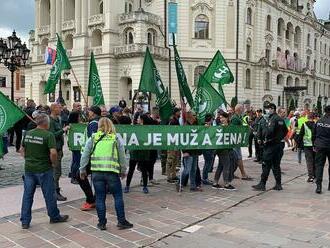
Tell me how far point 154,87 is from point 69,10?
41598 mm

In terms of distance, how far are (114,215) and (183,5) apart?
3999cm

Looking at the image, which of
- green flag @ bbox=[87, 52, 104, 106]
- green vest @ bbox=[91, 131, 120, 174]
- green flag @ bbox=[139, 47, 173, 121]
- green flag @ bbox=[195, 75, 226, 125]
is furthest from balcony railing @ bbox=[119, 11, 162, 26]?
green vest @ bbox=[91, 131, 120, 174]

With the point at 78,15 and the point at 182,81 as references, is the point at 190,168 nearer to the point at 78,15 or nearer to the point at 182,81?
the point at 182,81

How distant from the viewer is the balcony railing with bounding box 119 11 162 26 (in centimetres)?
4212

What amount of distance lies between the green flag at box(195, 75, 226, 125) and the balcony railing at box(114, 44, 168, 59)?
3106 centimetres

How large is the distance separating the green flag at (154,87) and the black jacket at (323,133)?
10.6 feet

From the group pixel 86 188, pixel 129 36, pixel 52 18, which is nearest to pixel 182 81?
pixel 86 188

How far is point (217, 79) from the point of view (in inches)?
495

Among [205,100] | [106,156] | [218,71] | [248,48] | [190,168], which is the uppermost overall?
[248,48]

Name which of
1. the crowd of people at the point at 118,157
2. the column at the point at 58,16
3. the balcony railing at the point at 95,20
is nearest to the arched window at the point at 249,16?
the balcony railing at the point at 95,20

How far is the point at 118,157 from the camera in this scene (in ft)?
22.9

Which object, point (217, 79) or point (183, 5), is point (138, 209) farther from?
point (183, 5)

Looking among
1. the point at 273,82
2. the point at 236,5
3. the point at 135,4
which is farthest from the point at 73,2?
the point at 273,82

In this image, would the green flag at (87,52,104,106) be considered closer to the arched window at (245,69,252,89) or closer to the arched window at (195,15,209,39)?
the arched window at (195,15,209,39)
